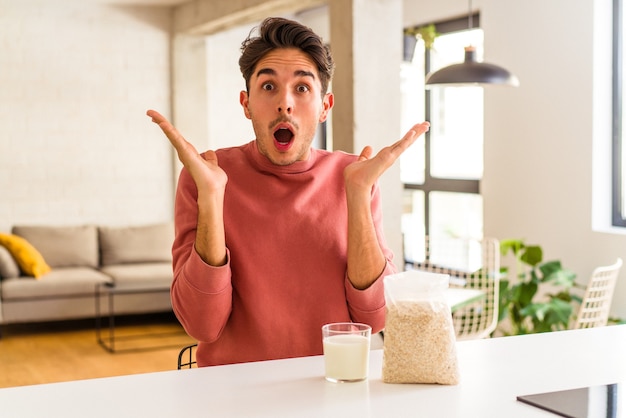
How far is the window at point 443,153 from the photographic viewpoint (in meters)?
6.05

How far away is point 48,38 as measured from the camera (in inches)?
275

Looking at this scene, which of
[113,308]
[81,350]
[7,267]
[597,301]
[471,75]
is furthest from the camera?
[113,308]

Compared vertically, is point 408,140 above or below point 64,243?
above

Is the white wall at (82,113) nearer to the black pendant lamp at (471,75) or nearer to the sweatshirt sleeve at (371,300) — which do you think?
the black pendant lamp at (471,75)

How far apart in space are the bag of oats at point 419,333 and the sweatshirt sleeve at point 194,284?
37 centimetres

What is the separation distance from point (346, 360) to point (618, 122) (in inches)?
160

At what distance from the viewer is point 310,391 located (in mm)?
1232

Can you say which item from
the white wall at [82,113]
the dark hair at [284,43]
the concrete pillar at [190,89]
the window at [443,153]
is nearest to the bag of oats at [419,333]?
the dark hair at [284,43]

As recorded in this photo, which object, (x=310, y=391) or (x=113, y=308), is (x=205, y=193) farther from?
(x=113, y=308)

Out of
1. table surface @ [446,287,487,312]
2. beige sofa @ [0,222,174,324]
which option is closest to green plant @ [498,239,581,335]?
table surface @ [446,287,487,312]

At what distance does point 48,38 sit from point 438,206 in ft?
11.5

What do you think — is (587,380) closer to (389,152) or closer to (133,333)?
(389,152)

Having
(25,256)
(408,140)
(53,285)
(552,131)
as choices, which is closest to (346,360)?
(408,140)

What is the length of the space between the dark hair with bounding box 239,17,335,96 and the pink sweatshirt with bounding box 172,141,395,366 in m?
0.21
